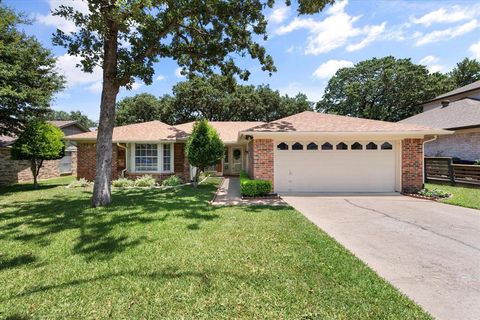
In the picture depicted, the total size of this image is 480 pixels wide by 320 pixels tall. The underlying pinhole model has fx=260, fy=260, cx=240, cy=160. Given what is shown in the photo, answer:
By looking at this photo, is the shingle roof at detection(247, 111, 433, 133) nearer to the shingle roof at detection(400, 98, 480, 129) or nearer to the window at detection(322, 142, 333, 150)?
the window at detection(322, 142, 333, 150)

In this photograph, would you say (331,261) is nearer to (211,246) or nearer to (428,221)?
(211,246)

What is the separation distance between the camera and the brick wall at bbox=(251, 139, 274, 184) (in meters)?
11.3

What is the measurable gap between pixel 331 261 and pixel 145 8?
8.58 meters

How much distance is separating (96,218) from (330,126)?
968cm

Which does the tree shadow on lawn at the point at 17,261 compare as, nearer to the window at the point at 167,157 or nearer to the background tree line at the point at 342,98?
the window at the point at 167,157

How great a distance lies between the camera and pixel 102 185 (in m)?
8.87

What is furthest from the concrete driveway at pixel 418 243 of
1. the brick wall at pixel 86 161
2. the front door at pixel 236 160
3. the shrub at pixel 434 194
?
the brick wall at pixel 86 161

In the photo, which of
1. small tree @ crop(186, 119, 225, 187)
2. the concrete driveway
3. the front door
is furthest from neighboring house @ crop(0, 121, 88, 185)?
the concrete driveway

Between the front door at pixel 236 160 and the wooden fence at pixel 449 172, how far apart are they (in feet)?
40.8

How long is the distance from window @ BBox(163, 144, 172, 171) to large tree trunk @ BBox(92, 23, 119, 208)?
6859mm

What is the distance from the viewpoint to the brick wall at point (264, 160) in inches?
444

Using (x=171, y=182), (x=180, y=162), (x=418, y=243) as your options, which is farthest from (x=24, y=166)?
(x=418, y=243)

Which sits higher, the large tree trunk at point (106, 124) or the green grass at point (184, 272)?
the large tree trunk at point (106, 124)

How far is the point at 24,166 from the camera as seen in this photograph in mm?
18453
